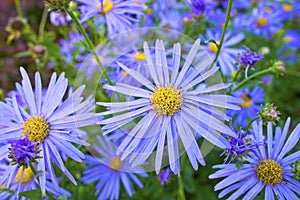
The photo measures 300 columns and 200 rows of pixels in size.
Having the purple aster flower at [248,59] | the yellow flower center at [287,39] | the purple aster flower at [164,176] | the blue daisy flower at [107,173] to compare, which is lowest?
the purple aster flower at [164,176]

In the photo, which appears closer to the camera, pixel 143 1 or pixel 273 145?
pixel 273 145

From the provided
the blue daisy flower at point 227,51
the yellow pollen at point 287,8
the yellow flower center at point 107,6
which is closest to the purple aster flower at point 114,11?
the yellow flower center at point 107,6

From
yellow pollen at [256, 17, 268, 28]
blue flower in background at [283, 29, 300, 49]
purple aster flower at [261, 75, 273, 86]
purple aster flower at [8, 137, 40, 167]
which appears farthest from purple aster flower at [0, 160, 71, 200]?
blue flower in background at [283, 29, 300, 49]

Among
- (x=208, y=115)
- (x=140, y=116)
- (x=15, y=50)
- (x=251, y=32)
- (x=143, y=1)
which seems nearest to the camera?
(x=208, y=115)

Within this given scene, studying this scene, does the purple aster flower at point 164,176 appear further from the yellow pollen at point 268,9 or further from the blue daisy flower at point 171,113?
the yellow pollen at point 268,9

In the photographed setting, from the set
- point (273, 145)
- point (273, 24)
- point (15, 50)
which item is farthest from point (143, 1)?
point (15, 50)

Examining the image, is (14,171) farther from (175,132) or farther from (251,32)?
(251,32)

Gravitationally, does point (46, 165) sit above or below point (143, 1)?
below
